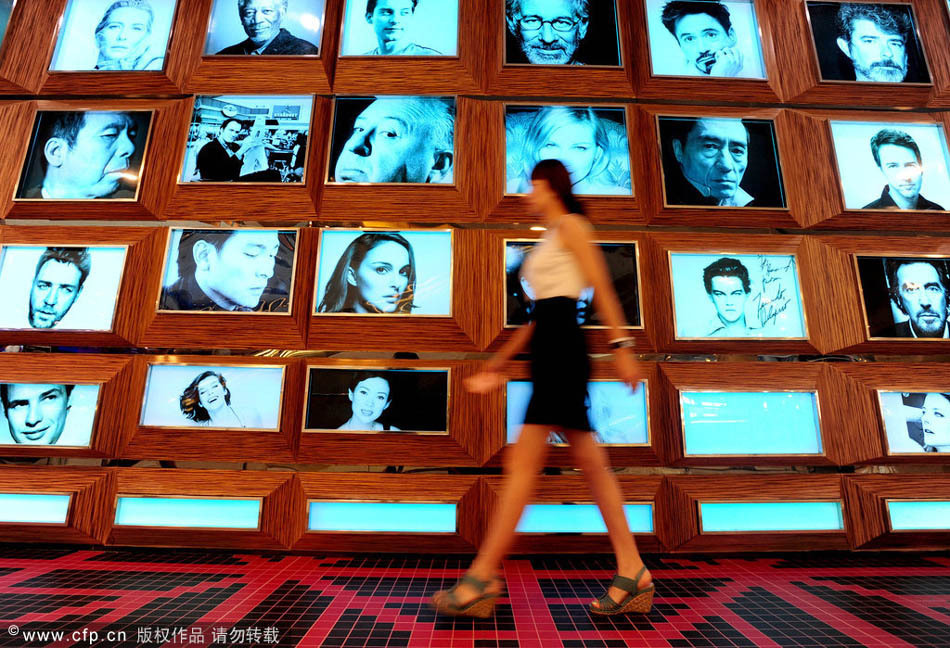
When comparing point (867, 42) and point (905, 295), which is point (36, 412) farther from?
point (867, 42)

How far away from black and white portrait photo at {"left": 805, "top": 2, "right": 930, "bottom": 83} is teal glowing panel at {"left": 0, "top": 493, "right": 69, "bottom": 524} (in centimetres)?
437

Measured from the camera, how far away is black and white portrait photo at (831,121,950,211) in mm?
2545

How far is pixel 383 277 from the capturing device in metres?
2.42

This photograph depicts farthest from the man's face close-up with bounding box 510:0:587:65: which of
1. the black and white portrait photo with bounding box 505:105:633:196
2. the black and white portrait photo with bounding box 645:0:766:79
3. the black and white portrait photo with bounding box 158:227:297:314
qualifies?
the black and white portrait photo with bounding box 158:227:297:314

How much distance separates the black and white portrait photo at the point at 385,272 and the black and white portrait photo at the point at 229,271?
0.18m

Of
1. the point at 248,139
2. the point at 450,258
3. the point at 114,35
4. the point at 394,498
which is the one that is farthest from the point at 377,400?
the point at 114,35

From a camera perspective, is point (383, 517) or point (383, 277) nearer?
point (383, 517)

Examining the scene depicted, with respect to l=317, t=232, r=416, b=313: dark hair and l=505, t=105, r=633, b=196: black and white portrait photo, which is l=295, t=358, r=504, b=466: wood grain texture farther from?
l=505, t=105, r=633, b=196: black and white portrait photo

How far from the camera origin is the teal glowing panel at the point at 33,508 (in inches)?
87.7

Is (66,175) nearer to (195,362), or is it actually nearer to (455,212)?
(195,362)

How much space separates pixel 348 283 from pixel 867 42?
10.3ft

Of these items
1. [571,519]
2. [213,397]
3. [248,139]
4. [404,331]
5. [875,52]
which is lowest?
[571,519]

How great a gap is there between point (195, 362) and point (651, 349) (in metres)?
2.19

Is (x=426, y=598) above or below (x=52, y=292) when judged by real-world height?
below
